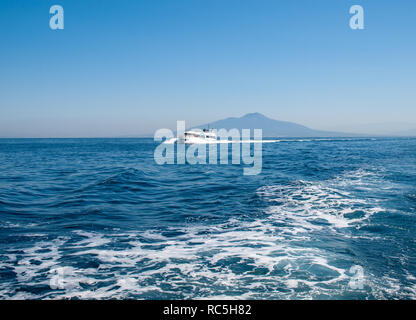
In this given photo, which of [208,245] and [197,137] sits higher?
[197,137]

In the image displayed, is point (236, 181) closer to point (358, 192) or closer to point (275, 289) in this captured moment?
point (358, 192)

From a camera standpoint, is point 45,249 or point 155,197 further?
point 155,197

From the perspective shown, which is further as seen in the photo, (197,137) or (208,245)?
(197,137)

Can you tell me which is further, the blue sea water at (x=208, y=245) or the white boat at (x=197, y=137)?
the white boat at (x=197, y=137)

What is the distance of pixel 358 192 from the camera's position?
17.6 metres

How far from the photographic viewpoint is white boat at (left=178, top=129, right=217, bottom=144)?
368ft

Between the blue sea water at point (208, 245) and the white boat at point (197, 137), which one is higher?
the white boat at point (197, 137)

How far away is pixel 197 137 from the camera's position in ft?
386

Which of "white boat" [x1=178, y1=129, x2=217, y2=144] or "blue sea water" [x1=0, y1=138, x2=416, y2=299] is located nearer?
"blue sea water" [x1=0, y1=138, x2=416, y2=299]

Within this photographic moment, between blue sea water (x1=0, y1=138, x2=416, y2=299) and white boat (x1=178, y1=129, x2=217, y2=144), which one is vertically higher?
white boat (x1=178, y1=129, x2=217, y2=144)

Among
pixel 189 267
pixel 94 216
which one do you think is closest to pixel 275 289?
pixel 189 267

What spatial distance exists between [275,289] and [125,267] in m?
4.02

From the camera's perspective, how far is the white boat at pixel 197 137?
368 ft
